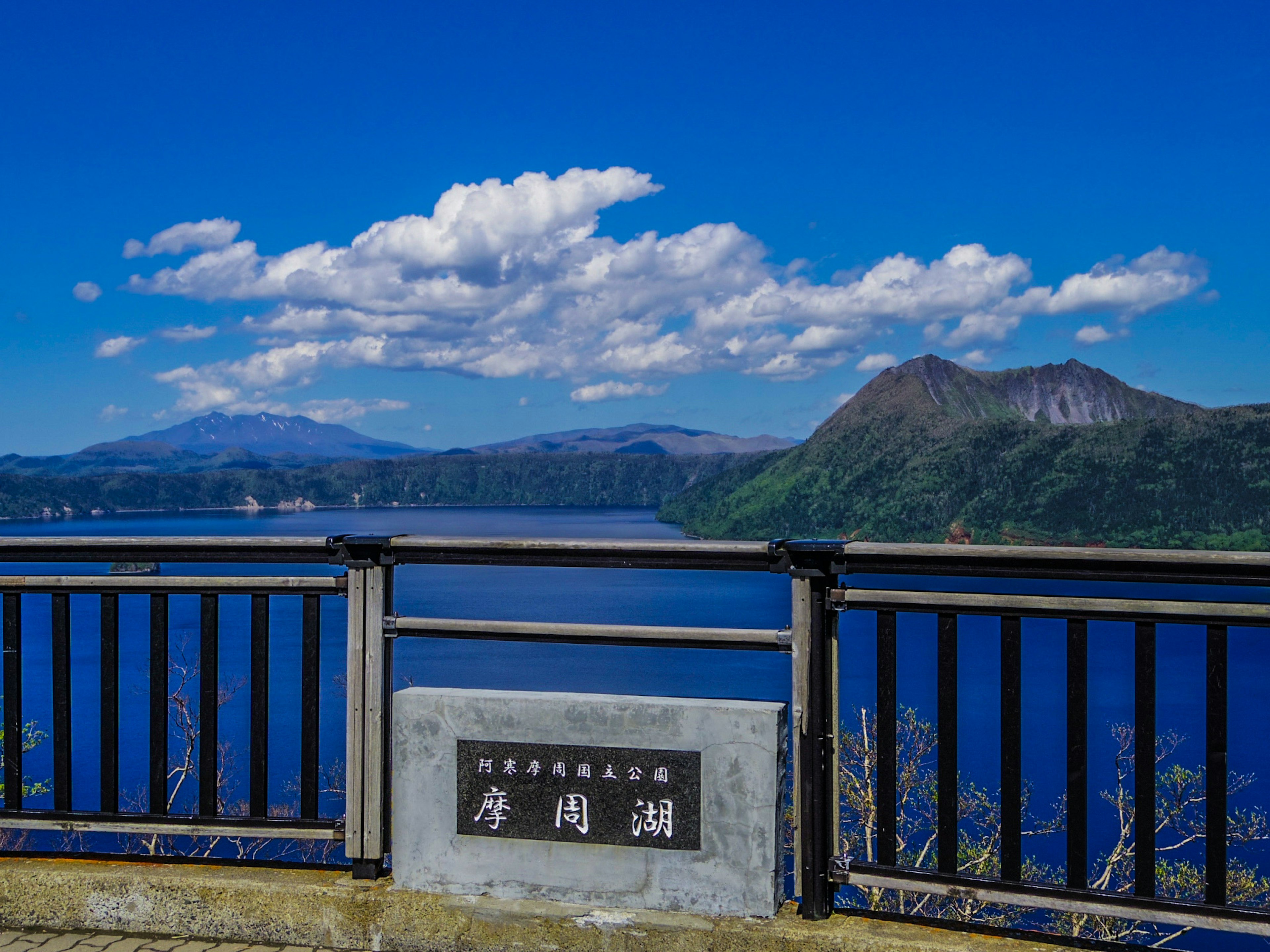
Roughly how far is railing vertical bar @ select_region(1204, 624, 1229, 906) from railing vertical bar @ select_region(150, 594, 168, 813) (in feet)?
9.48

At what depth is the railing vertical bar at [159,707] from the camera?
10.8 ft

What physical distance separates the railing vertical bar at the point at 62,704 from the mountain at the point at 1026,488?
10058cm

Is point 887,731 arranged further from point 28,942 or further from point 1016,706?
point 28,942

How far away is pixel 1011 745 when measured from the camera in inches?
111

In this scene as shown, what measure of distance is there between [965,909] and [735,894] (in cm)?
1059

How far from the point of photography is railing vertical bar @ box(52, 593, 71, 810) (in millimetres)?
3391

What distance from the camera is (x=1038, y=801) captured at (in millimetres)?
35000

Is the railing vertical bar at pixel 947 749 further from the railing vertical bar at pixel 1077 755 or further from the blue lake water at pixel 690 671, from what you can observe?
the blue lake water at pixel 690 671

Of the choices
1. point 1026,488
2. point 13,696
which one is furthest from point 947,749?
point 1026,488

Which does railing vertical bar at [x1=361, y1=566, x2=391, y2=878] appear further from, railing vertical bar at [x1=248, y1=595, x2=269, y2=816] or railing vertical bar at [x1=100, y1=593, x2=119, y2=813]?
railing vertical bar at [x1=100, y1=593, x2=119, y2=813]

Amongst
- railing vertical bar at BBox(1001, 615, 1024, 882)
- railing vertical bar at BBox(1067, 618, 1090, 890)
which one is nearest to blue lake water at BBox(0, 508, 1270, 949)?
railing vertical bar at BBox(1001, 615, 1024, 882)

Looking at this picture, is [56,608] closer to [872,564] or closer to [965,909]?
[872,564]

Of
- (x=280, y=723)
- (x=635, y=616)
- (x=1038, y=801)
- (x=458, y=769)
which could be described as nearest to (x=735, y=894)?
(x=458, y=769)

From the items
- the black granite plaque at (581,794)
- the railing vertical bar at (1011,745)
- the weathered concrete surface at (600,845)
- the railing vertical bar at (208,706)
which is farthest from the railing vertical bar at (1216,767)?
the railing vertical bar at (208,706)
